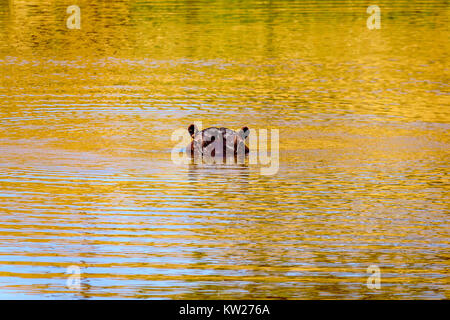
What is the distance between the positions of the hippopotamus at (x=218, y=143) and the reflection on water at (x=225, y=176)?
0.46 meters

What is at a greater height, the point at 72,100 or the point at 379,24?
the point at 379,24

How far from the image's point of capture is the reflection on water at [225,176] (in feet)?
30.9

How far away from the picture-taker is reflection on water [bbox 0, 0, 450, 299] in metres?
9.42

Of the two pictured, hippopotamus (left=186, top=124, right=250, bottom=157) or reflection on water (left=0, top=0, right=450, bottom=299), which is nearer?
reflection on water (left=0, top=0, right=450, bottom=299)

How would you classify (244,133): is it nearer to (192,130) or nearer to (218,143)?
(218,143)

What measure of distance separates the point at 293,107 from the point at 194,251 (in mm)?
8510

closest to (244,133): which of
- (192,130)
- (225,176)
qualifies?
(192,130)

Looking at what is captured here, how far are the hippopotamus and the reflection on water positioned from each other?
459 millimetres

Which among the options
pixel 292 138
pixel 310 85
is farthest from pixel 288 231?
pixel 310 85

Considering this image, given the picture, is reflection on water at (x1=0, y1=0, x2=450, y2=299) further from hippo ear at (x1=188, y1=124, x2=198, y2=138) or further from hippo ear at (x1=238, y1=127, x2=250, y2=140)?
hippo ear at (x1=238, y1=127, x2=250, y2=140)

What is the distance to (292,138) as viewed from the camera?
50.6 feet

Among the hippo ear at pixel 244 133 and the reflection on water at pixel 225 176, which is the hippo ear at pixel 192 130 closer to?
the reflection on water at pixel 225 176

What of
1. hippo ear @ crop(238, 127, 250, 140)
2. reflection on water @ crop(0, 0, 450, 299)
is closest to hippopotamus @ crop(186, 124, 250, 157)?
hippo ear @ crop(238, 127, 250, 140)
